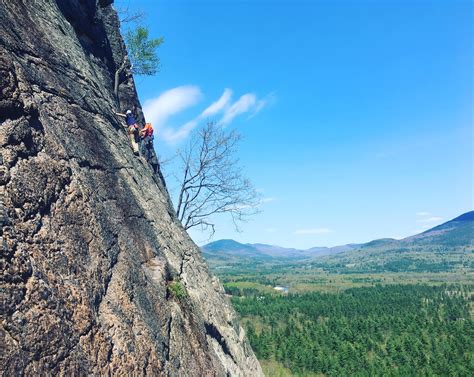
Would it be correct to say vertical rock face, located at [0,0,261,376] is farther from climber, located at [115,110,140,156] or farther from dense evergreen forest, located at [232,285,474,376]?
dense evergreen forest, located at [232,285,474,376]

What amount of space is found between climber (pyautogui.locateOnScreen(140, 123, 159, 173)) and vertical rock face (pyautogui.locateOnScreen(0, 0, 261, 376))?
12.3 ft

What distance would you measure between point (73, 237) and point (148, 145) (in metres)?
11.8

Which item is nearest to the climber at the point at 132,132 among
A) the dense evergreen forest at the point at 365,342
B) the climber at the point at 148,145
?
the climber at the point at 148,145

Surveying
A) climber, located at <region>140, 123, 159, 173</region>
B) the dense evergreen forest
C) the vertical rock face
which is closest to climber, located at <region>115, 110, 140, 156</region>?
climber, located at <region>140, 123, 159, 173</region>

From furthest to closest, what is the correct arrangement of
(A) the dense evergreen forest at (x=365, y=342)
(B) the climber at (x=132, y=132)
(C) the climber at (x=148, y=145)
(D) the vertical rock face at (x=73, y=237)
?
(A) the dense evergreen forest at (x=365, y=342) → (C) the climber at (x=148, y=145) → (B) the climber at (x=132, y=132) → (D) the vertical rock face at (x=73, y=237)

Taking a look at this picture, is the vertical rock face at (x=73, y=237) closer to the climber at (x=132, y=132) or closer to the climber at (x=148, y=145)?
the climber at (x=132, y=132)

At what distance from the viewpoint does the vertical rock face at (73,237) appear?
18.0 feet

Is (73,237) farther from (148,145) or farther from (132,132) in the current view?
(148,145)

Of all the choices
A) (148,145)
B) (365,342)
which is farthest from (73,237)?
(365,342)

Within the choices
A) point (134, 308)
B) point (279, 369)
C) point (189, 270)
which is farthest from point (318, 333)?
point (134, 308)

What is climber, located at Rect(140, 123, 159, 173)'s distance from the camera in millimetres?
16469

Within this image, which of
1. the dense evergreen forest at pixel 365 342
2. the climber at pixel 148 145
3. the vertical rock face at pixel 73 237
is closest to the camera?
the vertical rock face at pixel 73 237

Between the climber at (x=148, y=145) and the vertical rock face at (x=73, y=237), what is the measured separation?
375 centimetres

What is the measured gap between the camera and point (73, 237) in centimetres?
685
